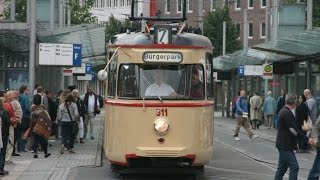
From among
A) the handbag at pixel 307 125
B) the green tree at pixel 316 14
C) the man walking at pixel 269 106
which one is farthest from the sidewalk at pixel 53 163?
the green tree at pixel 316 14

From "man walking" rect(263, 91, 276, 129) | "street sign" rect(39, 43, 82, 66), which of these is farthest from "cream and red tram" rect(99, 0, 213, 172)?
"man walking" rect(263, 91, 276, 129)

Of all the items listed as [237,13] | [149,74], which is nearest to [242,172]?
[149,74]

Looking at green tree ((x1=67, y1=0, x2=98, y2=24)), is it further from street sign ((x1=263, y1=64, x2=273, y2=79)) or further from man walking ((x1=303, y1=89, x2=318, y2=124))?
man walking ((x1=303, y1=89, x2=318, y2=124))

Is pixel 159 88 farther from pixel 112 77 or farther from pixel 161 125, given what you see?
pixel 112 77

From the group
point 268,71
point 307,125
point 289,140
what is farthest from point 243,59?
point 289,140

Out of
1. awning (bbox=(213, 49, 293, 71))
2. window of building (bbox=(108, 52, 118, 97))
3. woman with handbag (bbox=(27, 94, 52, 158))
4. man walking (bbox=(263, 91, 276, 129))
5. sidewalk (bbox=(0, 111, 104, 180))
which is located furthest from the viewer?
awning (bbox=(213, 49, 293, 71))

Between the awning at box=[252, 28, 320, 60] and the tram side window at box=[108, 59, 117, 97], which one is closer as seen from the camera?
the tram side window at box=[108, 59, 117, 97]

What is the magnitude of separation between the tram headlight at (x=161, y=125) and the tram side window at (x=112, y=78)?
1213 mm

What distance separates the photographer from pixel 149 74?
1543 cm

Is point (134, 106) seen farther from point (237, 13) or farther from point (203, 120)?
point (237, 13)

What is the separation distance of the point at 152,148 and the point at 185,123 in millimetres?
803

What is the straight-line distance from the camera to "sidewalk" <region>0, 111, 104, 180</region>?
1634 cm

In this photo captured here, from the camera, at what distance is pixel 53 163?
61.6 feet

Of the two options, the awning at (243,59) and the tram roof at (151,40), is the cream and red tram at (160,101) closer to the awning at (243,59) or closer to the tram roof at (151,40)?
the tram roof at (151,40)
